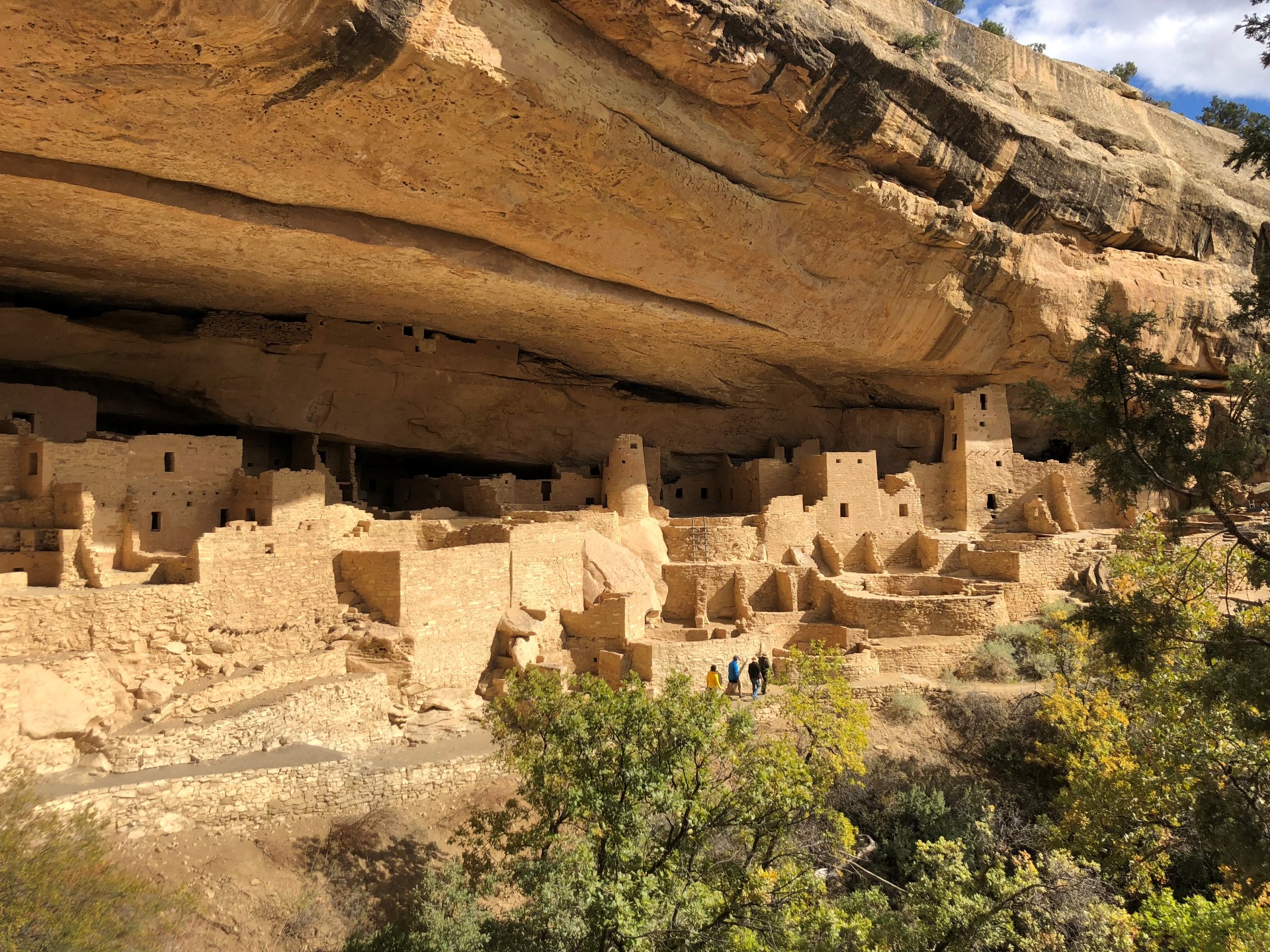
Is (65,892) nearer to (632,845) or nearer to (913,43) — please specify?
(632,845)

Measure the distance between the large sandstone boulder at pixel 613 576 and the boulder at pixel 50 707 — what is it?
7514 mm

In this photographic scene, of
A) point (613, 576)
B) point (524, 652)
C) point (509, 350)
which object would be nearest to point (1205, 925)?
point (524, 652)

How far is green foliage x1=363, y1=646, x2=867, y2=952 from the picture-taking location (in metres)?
7.86

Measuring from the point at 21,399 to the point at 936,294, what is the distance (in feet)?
53.1

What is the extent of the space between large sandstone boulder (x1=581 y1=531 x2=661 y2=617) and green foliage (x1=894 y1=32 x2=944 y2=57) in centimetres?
960

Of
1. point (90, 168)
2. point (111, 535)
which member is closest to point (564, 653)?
point (111, 535)

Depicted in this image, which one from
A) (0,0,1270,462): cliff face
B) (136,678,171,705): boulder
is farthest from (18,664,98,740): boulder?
(0,0,1270,462): cliff face

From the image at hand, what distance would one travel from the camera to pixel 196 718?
32.7ft

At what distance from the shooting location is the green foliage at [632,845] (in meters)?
7.86

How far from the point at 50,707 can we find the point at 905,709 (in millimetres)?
11754

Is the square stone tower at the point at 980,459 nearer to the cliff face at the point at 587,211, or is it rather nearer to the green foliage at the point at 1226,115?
the cliff face at the point at 587,211

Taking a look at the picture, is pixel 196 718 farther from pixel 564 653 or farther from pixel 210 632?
pixel 564 653

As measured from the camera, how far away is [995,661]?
15.2 meters

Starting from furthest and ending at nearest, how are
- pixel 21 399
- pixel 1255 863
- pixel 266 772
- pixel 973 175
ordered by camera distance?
pixel 973 175, pixel 21 399, pixel 266 772, pixel 1255 863
